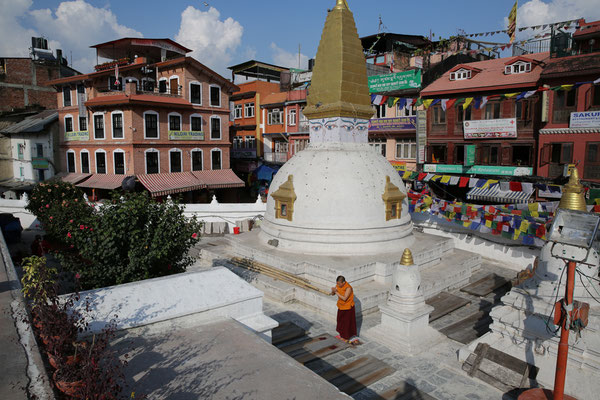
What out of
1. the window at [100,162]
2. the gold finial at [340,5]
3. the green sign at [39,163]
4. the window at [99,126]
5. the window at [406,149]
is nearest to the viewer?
the gold finial at [340,5]

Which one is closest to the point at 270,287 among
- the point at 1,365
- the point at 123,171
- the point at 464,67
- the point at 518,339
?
the point at 518,339

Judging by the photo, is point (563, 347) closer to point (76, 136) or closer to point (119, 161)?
point (119, 161)

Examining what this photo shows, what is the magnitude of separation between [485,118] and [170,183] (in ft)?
69.2

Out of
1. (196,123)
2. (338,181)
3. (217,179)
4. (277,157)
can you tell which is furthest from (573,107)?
(196,123)

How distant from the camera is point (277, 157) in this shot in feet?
128

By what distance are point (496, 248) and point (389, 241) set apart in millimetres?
5665

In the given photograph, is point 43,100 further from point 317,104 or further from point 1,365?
point 1,365

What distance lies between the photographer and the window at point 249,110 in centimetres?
4212

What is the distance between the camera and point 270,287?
14086 mm

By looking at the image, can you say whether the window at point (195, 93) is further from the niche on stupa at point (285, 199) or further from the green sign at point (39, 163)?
the niche on stupa at point (285, 199)

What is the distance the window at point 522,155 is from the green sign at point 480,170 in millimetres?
518

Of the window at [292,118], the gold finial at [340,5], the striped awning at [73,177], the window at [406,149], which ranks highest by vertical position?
the gold finial at [340,5]

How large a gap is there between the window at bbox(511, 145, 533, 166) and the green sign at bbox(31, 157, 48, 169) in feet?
112

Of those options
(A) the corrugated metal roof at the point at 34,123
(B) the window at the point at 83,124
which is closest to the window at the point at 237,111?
(A) the corrugated metal roof at the point at 34,123
